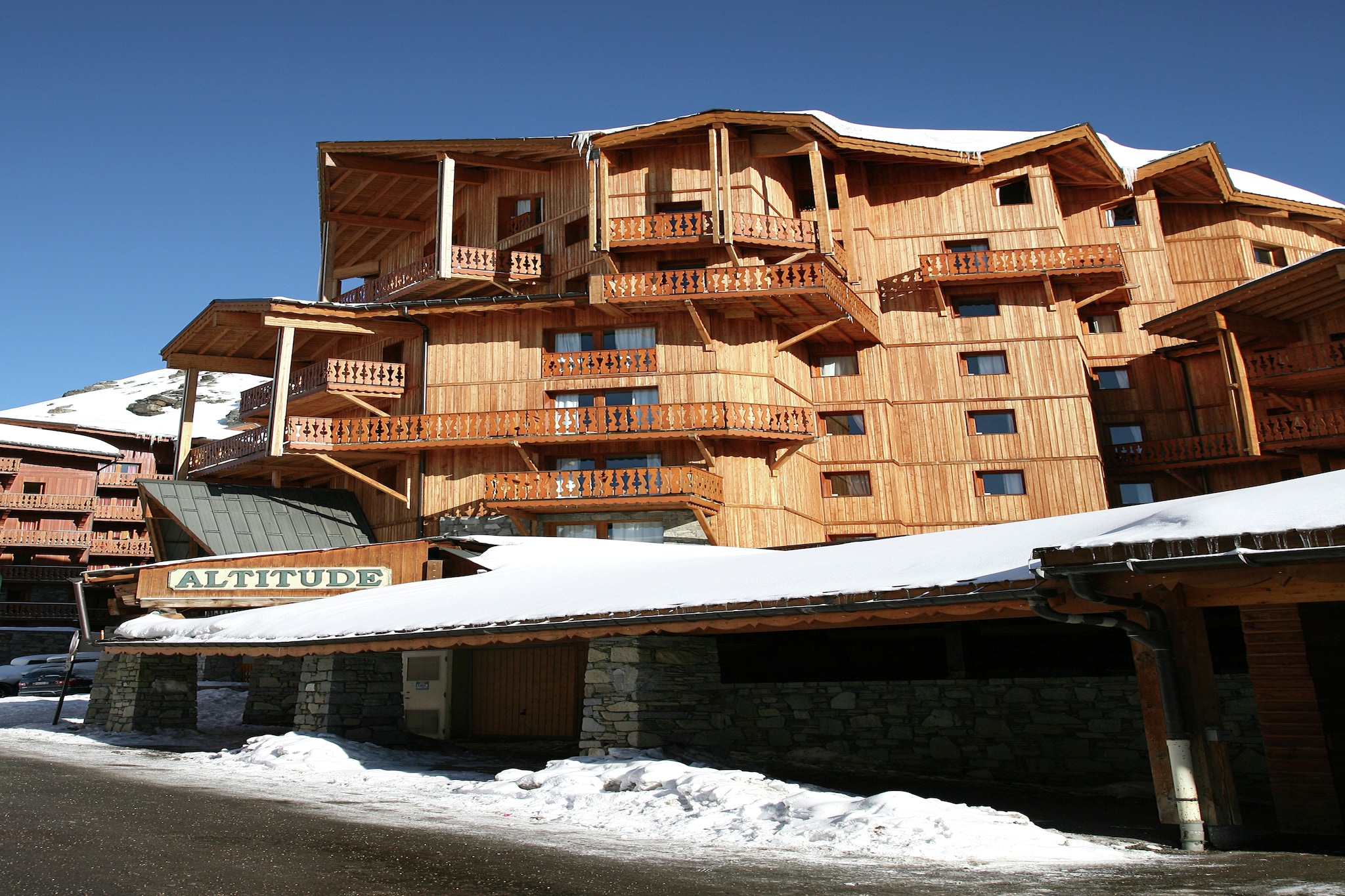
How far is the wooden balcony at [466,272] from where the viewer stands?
3158 cm

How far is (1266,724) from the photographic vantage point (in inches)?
366

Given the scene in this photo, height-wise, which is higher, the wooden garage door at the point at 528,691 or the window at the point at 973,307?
the window at the point at 973,307

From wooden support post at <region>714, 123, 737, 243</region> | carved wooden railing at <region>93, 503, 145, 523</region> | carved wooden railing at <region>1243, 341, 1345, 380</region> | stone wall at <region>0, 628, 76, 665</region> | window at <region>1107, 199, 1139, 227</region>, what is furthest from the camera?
carved wooden railing at <region>93, 503, 145, 523</region>

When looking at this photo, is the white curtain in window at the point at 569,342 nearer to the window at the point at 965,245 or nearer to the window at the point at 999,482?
the window at the point at 965,245

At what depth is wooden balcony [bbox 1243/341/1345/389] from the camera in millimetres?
30250

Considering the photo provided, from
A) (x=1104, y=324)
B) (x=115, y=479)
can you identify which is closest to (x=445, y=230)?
(x=1104, y=324)

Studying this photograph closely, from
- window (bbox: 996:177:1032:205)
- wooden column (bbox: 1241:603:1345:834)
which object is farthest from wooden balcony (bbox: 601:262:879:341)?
wooden column (bbox: 1241:603:1345:834)

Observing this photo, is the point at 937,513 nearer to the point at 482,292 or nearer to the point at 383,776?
the point at 482,292

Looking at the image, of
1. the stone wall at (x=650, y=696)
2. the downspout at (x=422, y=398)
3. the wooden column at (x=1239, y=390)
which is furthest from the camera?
the wooden column at (x=1239, y=390)

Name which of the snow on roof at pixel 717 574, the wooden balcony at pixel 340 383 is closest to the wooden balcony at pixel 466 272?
the wooden balcony at pixel 340 383

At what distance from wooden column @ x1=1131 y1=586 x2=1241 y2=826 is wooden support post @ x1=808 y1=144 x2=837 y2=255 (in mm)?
22702

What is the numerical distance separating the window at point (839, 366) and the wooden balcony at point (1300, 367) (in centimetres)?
1243

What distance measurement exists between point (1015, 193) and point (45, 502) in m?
52.6

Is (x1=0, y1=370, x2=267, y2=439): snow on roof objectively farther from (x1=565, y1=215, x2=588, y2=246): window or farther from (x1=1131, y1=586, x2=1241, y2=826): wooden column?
(x1=1131, y1=586, x2=1241, y2=826): wooden column
